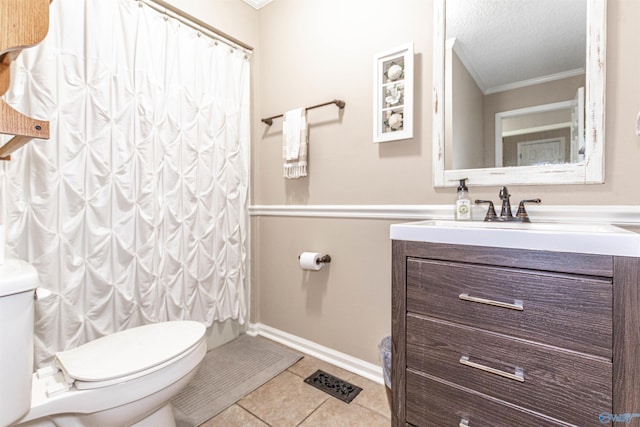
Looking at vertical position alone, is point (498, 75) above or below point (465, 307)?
above

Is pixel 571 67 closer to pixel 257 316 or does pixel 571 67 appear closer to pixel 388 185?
pixel 388 185

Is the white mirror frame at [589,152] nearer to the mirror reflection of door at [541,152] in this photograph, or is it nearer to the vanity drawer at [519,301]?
the mirror reflection of door at [541,152]

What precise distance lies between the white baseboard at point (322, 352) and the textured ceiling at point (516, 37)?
161 cm

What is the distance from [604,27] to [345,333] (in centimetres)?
185

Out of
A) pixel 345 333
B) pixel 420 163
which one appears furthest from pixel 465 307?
pixel 345 333

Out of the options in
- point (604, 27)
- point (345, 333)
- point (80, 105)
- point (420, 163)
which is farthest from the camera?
point (345, 333)

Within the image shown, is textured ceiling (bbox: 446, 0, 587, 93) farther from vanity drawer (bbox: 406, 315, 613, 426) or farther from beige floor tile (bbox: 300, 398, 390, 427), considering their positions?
beige floor tile (bbox: 300, 398, 390, 427)

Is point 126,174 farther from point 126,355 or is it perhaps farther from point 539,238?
point 539,238

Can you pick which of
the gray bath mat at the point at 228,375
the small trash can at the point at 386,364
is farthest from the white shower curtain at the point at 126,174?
the small trash can at the point at 386,364

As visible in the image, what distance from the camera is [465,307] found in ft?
3.21

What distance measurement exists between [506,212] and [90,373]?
1.66 m

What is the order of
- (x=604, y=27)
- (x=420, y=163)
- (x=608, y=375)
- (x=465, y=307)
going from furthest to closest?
(x=420, y=163), (x=604, y=27), (x=465, y=307), (x=608, y=375)

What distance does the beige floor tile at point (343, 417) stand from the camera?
135cm

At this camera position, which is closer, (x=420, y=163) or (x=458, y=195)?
(x=458, y=195)
